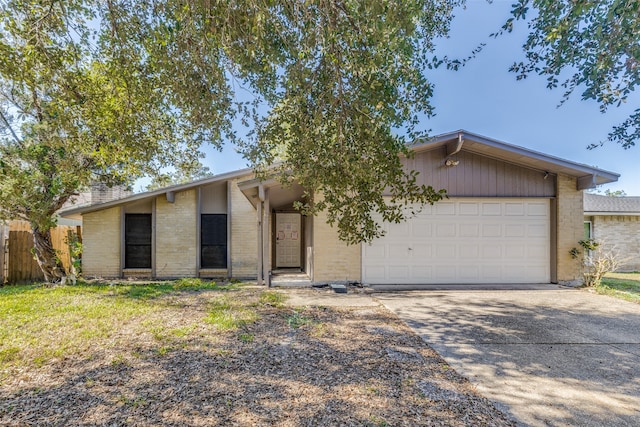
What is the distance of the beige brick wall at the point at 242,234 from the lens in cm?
1017

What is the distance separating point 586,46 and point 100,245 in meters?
11.9

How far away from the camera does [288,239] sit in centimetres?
1171

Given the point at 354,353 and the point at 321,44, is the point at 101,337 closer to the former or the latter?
the point at 354,353

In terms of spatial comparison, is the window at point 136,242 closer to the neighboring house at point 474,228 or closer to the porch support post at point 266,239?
the neighboring house at point 474,228

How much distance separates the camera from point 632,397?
111 inches

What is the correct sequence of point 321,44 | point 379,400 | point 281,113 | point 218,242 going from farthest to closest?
point 218,242 → point 281,113 → point 321,44 → point 379,400

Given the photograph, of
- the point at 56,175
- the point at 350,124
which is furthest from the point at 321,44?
the point at 56,175

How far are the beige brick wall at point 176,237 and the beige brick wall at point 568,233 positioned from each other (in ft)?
33.6

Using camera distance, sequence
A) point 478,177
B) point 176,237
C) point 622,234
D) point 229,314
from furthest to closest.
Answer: point 622,234 → point 176,237 → point 478,177 → point 229,314

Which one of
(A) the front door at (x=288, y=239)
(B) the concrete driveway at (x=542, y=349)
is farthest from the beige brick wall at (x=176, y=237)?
(B) the concrete driveway at (x=542, y=349)

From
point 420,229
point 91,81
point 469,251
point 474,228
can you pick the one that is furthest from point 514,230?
point 91,81

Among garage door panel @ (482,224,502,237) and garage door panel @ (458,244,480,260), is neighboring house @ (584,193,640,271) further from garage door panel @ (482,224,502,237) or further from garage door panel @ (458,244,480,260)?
garage door panel @ (458,244,480,260)

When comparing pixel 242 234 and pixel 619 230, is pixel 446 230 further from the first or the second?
pixel 619 230

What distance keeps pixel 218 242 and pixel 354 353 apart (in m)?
7.52
